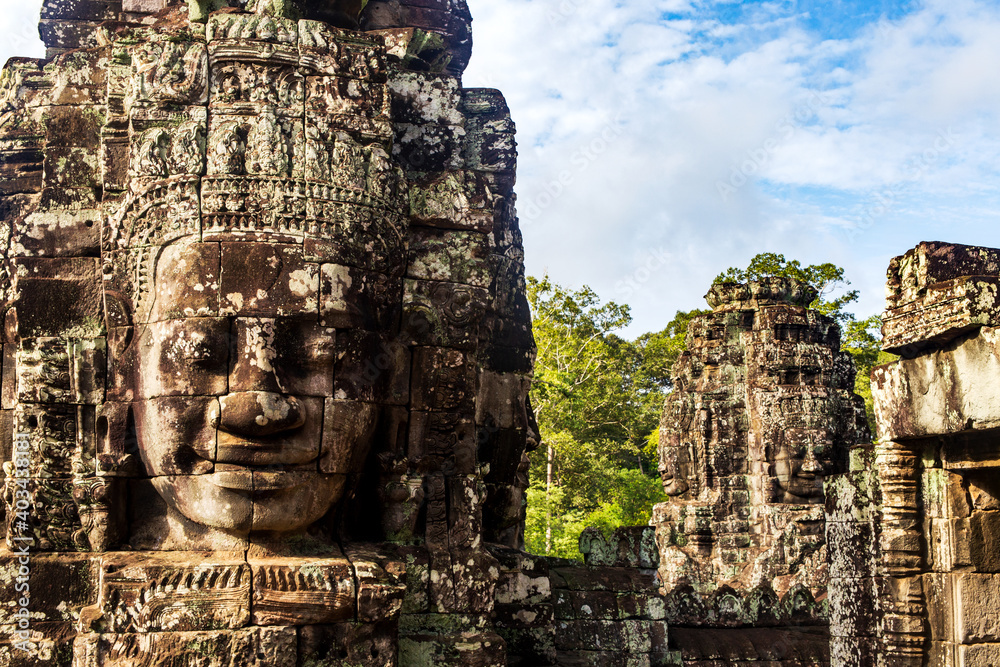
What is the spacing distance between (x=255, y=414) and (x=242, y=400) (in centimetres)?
10

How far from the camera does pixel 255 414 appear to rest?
15.2 feet

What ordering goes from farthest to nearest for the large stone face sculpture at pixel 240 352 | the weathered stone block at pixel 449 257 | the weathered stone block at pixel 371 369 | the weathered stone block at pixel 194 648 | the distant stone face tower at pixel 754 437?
1. the distant stone face tower at pixel 754 437
2. the weathered stone block at pixel 449 257
3. the weathered stone block at pixel 371 369
4. the large stone face sculpture at pixel 240 352
5. the weathered stone block at pixel 194 648

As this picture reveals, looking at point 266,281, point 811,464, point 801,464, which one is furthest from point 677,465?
point 266,281

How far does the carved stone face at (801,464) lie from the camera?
1490cm

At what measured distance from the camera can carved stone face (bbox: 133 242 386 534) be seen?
4699 mm

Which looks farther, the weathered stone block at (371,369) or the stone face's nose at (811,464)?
the stone face's nose at (811,464)

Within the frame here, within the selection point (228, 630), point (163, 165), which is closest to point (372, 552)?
point (228, 630)

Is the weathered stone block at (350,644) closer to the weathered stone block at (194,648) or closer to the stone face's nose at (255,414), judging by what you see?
the weathered stone block at (194,648)

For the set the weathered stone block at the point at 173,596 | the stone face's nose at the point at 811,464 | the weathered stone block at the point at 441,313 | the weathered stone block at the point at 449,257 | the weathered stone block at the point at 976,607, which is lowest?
the weathered stone block at the point at 976,607

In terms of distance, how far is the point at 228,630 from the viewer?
4438 millimetres

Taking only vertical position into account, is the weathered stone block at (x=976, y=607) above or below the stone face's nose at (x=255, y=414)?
below

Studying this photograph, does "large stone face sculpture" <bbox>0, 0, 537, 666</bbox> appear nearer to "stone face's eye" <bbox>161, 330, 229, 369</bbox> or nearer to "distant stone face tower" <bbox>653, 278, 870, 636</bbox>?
"stone face's eye" <bbox>161, 330, 229, 369</bbox>

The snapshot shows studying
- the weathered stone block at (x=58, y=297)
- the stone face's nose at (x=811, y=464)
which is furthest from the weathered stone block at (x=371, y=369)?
the stone face's nose at (x=811, y=464)

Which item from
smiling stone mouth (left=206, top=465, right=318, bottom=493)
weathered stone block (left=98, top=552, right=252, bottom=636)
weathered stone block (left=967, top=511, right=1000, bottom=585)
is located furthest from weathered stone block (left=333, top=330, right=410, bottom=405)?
weathered stone block (left=967, top=511, right=1000, bottom=585)
